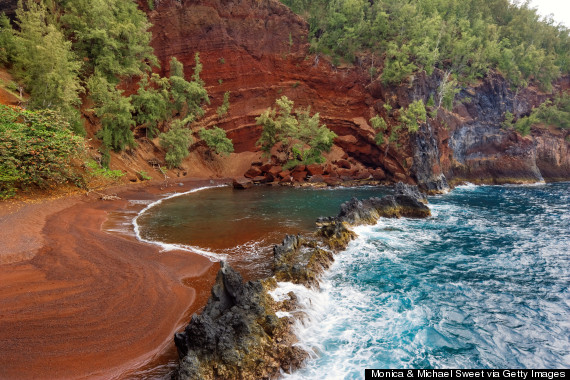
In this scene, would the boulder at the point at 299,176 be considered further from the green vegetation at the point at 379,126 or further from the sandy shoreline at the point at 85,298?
the sandy shoreline at the point at 85,298

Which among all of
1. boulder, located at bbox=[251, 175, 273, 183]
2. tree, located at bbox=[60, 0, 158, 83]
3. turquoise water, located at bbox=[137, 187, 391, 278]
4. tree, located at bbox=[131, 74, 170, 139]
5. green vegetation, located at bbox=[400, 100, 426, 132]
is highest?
tree, located at bbox=[60, 0, 158, 83]

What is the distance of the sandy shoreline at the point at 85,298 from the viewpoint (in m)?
6.43

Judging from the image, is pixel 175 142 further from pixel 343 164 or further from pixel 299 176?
pixel 343 164

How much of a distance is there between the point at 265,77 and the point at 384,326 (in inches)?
1890

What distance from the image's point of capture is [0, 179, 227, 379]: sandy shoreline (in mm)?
6426

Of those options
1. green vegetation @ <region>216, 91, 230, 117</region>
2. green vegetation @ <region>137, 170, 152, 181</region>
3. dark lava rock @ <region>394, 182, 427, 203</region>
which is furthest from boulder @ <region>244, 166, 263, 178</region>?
dark lava rock @ <region>394, 182, 427, 203</region>

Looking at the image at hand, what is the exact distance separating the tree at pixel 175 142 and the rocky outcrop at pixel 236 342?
102ft

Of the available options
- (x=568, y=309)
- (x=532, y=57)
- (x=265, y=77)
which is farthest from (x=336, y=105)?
(x=568, y=309)

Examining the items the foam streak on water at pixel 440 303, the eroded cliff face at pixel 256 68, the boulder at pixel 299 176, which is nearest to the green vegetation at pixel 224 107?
the eroded cliff face at pixel 256 68

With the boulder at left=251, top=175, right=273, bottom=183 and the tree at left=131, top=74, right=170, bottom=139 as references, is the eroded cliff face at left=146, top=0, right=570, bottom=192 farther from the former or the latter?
the boulder at left=251, top=175, right=273, bottom=183

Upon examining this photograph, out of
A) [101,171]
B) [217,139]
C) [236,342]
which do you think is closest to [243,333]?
[236,342]

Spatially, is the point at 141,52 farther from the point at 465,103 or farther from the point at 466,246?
the point at 465,103

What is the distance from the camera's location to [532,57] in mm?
49344

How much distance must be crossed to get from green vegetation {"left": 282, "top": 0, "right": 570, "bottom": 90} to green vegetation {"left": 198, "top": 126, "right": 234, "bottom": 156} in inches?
965
